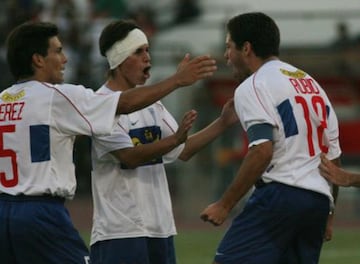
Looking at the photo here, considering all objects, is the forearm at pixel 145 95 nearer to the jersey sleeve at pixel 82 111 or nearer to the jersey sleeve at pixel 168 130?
the jersey sleeve at pixel 82 111

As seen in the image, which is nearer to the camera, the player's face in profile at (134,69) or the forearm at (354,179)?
the forearm at (354,179)

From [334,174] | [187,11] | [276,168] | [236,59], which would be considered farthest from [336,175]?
[187,11]

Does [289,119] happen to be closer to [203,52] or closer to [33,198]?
[33,198]

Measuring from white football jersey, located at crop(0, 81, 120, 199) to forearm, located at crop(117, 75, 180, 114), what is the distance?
0.21ft

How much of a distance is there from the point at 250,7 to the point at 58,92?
13.7 metres

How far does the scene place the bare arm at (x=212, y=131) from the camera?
29.4ft

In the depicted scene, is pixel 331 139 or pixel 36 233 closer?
pixel 36 233

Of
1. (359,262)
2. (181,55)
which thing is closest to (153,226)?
(359,262)

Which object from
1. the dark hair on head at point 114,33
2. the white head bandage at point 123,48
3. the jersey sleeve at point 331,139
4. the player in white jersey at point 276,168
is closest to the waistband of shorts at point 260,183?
the player in white jersey at point 276,168

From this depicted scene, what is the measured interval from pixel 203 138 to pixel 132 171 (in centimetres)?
Answer: 72

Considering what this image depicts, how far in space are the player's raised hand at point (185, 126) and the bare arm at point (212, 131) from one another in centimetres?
66

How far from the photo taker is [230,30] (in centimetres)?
825

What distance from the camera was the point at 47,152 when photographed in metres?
7.96

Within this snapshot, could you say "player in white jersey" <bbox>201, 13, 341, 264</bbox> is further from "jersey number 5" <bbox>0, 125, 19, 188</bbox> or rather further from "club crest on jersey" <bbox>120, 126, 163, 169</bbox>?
"jersey number 5" <bbox>0, 125, 19, 188</bbox>
